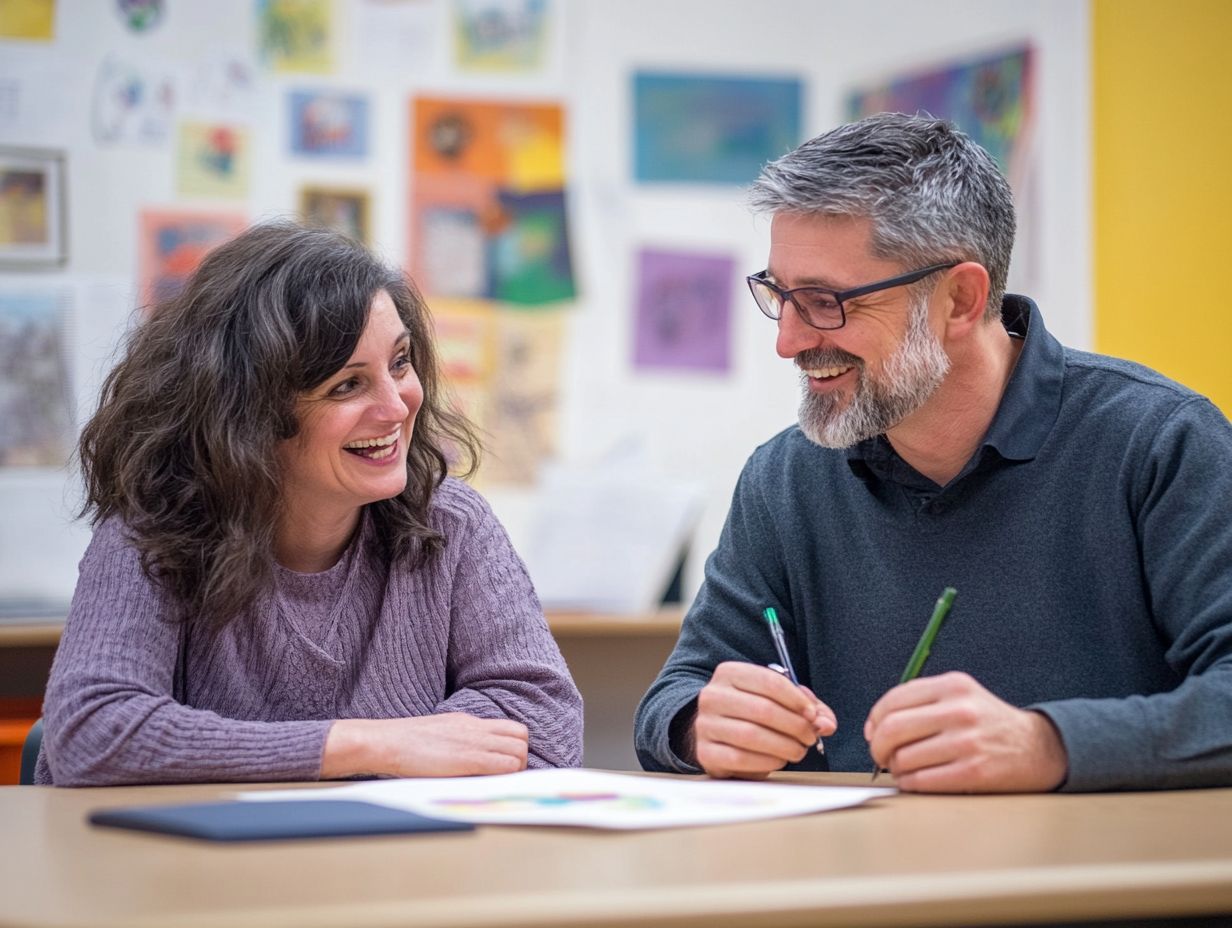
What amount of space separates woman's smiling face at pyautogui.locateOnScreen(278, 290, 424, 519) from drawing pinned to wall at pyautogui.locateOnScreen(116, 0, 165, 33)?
167 centimetres

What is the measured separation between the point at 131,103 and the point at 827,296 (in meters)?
2.01

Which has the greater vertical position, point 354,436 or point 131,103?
point 131,103

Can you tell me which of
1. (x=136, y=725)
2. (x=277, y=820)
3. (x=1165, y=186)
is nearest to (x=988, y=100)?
(x=1165, y=186)

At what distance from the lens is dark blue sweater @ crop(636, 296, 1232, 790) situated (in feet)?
4.65

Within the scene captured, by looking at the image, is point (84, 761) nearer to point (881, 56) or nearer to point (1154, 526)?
point (1154, 526)

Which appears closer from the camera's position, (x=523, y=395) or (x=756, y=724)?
(x=756, y=724)

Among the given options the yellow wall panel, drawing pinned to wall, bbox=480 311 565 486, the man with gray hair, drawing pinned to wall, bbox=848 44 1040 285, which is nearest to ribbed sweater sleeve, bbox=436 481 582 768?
the man with gray hair

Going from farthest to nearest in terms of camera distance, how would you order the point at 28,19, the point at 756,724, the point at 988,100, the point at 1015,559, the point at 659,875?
the point at 988,100
the point at 28,19
the point at 1015,559
the point at 756,724
the point at 659,875

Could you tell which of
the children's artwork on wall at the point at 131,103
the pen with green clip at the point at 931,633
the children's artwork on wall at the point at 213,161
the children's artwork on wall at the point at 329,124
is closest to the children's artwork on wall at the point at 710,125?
the children's artwork on wall at the point at 329,124

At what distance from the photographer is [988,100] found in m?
3.44

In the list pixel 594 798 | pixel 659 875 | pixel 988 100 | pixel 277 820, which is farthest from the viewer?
pixel 988 100

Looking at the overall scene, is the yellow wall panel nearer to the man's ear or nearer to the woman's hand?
the man's ear

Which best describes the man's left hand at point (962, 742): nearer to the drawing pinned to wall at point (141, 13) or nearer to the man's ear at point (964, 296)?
A: the man's ear at point (964, 296)

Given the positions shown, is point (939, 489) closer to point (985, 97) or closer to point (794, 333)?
point (794, 333)
